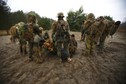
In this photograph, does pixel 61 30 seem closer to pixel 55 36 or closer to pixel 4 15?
pixel 55 36

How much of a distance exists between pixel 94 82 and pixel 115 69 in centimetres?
138

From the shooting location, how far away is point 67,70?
21.3ft

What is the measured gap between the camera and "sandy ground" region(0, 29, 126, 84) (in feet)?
19.2

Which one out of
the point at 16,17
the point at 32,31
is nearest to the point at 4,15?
the point at 16,17

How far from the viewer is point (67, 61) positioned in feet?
23.7

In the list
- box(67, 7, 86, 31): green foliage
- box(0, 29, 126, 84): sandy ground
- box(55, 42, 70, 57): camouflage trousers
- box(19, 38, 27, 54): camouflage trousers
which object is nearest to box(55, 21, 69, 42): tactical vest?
box(55, 42, 70, 57): camouflage trousers

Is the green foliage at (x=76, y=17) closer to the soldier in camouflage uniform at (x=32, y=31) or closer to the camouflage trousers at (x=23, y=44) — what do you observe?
the camouflage trousers at (x=23, y=44)

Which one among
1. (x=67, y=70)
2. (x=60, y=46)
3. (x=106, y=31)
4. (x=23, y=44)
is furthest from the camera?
(x=106, y=31)

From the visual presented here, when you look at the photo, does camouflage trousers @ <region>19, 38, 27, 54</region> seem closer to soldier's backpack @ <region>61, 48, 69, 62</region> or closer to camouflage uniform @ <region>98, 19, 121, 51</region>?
soldier's backpack @ <region>61, 48, 69, 62</region>

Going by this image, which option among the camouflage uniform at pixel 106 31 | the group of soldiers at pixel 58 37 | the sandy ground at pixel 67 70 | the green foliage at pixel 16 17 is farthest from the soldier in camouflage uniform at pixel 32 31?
the green foliage at pixel 16 17

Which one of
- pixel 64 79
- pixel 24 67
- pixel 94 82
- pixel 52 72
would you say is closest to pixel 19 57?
pixel 24 67

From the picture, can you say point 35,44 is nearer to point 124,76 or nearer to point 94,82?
point 94,82

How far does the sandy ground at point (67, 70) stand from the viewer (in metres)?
5.86

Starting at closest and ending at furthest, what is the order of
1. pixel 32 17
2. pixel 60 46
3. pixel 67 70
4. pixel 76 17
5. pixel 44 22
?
1. pixel 67 70
2. pixel 32 17
3. pixel 60 46
4. pixel 76 17
5. pixel 44 22
